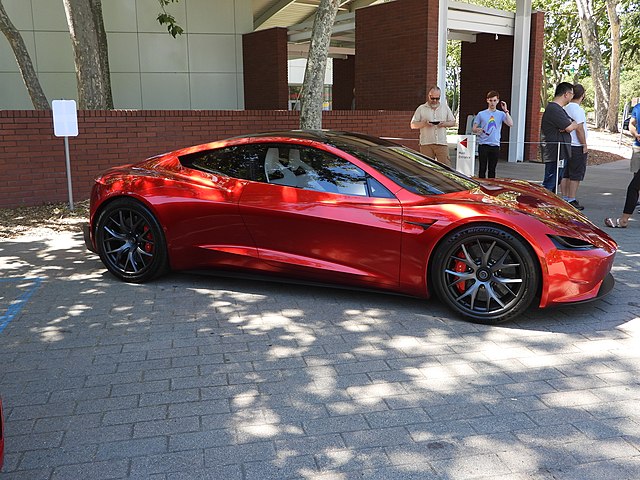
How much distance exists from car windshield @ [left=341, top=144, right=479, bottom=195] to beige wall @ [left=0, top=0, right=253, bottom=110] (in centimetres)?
1251

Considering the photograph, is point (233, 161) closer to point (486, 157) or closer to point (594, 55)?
point (486, 157)

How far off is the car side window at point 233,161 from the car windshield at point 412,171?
2.52 feet

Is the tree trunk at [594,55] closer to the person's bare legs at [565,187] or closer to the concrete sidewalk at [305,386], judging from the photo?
the person's bare legs at [565,187]

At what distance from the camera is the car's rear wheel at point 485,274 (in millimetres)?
4531

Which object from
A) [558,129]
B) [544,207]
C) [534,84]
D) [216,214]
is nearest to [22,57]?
[216,214]

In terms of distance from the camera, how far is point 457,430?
3.20 m

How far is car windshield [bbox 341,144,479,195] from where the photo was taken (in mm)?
5051

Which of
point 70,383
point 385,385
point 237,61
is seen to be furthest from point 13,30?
A: point 385,385

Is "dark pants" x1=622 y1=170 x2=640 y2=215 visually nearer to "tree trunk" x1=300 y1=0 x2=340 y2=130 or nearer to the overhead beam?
"tree trunk" x1=300 y1=0 x2=340 y2=130

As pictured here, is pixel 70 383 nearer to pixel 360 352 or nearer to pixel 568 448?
pixel 360 352

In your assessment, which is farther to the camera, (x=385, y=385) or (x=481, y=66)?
(x=481, y=66)

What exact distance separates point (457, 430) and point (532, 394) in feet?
2.15

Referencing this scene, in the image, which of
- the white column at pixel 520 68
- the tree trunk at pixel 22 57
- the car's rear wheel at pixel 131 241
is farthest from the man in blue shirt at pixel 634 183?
the tree trunk at pixel 22 57

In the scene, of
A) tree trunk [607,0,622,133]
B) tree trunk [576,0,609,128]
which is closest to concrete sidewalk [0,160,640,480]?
tree trunk [576,0,609,128]
